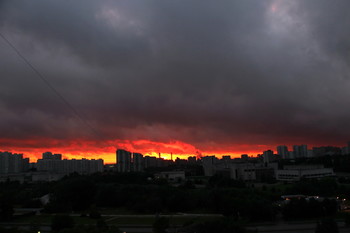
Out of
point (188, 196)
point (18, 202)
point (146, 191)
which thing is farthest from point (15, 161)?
point (188, 196)

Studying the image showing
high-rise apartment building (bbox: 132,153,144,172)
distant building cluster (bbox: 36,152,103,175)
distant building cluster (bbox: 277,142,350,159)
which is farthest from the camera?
distant building cluster (bbox: 277,142,350,159)

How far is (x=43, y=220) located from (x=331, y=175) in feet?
143

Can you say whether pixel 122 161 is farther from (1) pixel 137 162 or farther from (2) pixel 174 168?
(2) pixel 174 168

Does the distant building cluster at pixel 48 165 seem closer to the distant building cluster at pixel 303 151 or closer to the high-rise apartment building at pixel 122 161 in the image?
the high-rise apartment building at pixel 122 161

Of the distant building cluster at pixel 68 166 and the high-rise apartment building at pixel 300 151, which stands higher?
the high-rise apartment building at pixel 300 151

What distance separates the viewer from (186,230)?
12.0 m

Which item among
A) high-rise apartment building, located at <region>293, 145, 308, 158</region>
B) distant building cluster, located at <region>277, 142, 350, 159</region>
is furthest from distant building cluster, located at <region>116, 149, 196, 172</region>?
high-rise apartment building, located at <region>293, 145, 308, 158</region>

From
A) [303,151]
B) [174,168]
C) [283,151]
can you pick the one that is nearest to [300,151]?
[303,151]

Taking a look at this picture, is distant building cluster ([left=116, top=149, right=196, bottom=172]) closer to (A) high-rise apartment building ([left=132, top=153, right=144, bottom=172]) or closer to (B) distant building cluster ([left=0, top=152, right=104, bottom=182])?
(A) high-rise apartment building ([left=132, top=153, right=144, bottom=172])

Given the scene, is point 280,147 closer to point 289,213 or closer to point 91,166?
point 91,166

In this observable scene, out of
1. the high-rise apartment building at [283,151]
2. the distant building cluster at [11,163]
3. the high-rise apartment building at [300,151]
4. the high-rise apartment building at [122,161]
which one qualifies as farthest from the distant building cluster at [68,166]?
the high-rise apartment building at [300,151]

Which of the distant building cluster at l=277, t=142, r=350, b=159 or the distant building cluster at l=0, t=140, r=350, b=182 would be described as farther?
the distant building cluster at l=277, t=142, r=350, b=159

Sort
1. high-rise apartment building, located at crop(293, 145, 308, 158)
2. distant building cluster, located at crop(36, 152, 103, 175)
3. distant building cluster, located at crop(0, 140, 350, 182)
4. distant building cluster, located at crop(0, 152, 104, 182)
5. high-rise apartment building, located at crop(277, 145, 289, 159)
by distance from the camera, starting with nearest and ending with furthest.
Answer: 1. distant building cluster, located at crop(0, 140, 350, 182)
2. distant building cluster, located at crop(0, 152, 104, 182)
3. distant building cluster, located at crop(36, 152, 103, 175)
4. high-rise apartment building, located at crop(293, 145, 308, 158)
5. high-rise apartment building, located at crop(277, 145, 289, 159)

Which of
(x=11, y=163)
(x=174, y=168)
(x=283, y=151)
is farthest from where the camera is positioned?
(x=283, y=151)
